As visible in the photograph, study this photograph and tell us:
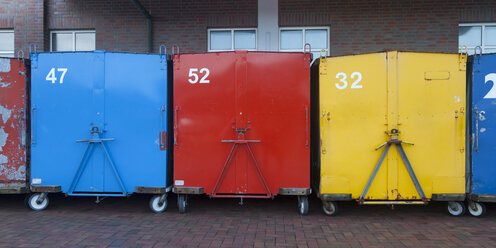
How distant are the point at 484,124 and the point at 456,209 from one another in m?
1.56

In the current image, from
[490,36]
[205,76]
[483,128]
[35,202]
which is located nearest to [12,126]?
[35,202]

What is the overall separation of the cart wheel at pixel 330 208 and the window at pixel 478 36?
19.0ft

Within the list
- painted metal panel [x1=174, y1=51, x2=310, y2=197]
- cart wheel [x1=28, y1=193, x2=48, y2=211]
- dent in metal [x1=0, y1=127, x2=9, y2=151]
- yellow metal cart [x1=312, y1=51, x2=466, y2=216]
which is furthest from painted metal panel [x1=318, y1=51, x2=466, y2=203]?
dent in metal [x1=0, y1=127, x2=9, y2=151]

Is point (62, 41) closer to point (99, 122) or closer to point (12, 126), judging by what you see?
point (12, 126)

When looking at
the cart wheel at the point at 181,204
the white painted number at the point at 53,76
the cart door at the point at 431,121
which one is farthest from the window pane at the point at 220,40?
the cart door at the point at 431,121

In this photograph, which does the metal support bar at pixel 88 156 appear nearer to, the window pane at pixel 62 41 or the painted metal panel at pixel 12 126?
the painted metal panel at pixel 12 126

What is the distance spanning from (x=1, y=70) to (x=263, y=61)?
480 cm

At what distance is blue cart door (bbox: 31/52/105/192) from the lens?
17.2 ft

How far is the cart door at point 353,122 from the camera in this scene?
4.95 meters

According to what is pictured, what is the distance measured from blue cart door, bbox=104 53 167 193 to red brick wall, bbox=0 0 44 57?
15.0 ft

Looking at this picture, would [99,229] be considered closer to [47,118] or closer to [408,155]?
[47,118]

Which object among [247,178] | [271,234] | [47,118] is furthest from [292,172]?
[47,118]

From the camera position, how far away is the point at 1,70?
5328 millimetres

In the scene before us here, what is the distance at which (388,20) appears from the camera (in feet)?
24.9
